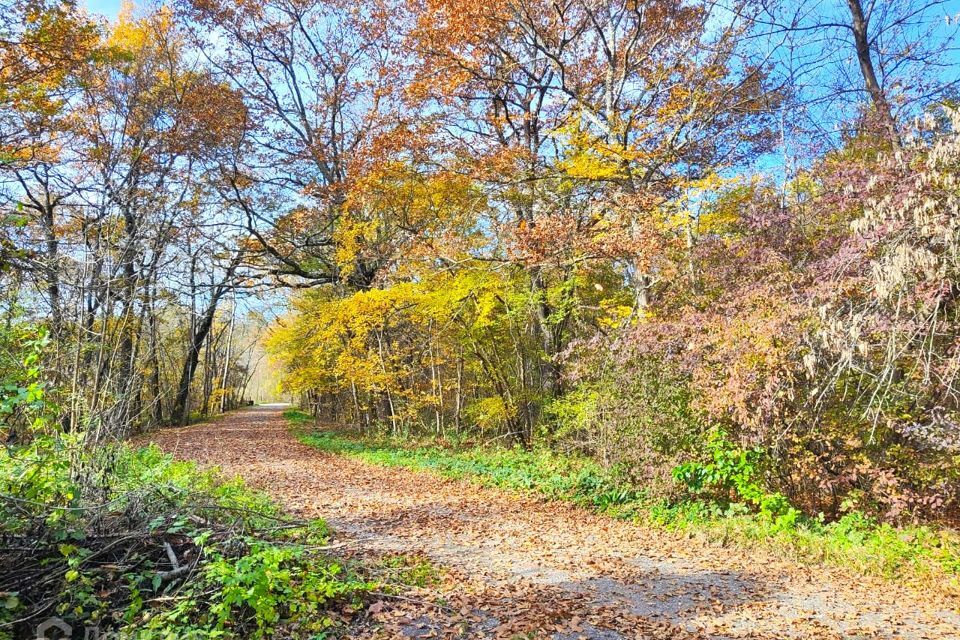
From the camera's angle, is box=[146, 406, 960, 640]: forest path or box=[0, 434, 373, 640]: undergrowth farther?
box=[146, 406, 960, 640]: forest path

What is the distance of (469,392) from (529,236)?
28.0ft

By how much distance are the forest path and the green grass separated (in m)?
0.28

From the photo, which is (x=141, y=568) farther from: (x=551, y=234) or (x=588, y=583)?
(x=551, y=234)

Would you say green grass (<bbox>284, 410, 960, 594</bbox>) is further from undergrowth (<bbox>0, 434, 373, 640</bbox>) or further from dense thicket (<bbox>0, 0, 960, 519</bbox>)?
undergrowth (<bbox>0, 434, 373, 640</bbox>)

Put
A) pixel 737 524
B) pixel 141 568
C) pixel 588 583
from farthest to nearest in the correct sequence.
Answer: pixel 737 524
pixel 588 583
pixel 141 568

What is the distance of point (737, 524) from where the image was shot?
6.71 metres

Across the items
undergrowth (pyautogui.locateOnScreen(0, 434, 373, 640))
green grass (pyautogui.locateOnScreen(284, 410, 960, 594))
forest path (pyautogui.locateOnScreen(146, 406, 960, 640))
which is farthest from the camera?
green grass (pyautogui.locateOnScreen(284, 410, 960, 594))

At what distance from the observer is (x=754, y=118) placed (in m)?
11.0

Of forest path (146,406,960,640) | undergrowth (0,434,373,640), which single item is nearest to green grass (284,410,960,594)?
forest path (146,406,960,640)

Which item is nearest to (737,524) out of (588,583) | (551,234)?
(588,583)

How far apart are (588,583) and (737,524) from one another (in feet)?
8.53

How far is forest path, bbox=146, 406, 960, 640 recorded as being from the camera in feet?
13.8

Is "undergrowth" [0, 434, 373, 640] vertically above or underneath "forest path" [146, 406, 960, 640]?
above

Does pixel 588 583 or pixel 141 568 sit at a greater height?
pixel 141 568
